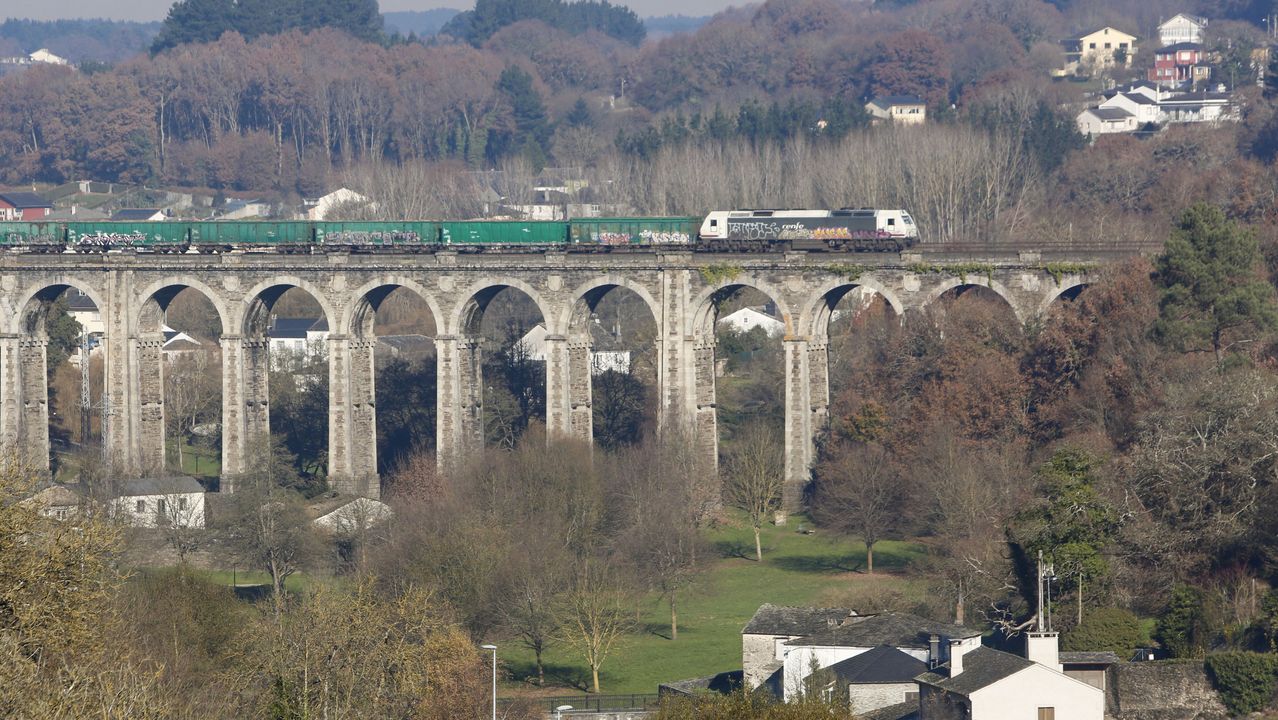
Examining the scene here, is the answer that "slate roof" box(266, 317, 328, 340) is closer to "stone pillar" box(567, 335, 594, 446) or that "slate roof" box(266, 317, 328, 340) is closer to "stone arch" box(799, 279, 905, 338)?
"stone pillar" box(567, 335, 594, 446)

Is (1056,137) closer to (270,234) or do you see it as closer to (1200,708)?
(270,234)

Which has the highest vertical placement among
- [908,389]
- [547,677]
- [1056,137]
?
[1056,137]

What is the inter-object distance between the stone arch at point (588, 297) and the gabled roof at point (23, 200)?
94101mm

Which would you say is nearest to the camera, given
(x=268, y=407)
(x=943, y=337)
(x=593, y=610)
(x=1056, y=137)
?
(x=593, y=610)

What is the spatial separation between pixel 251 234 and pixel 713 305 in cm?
2228

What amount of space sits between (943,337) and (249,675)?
139ft

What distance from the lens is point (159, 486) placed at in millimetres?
95312

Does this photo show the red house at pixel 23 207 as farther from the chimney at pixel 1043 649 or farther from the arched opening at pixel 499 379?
the chimney at pixel 1043 649

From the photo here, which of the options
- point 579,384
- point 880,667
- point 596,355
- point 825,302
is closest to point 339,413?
point 579,384

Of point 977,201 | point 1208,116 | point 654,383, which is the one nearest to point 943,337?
point 654,383

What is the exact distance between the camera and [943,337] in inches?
3676

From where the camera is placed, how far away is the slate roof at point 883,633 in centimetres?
6109

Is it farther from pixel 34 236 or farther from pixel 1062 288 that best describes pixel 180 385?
pixel 1062 288

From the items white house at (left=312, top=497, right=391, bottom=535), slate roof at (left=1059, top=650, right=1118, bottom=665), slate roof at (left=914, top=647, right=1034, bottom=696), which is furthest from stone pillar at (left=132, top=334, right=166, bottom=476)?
slate roof at (left=914, top=647, right=1034, bottom=696)
